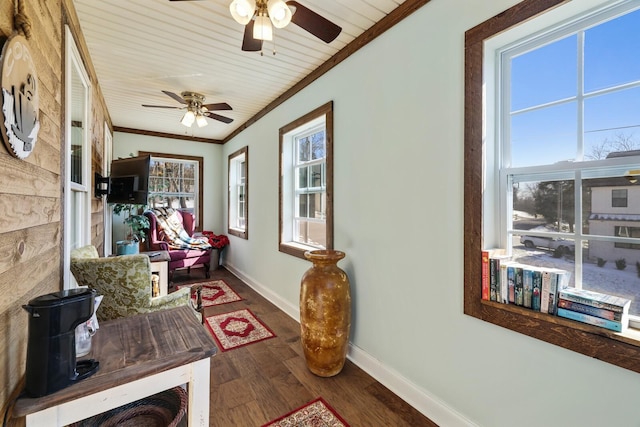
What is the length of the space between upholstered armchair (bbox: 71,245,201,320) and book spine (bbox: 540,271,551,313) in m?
1.79

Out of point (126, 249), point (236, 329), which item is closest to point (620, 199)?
point (236, 329)

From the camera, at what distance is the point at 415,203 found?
1.78 meters

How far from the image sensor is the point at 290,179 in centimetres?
342

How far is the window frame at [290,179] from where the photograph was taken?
256 cm

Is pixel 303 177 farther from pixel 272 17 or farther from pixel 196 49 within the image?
pixel 272 17

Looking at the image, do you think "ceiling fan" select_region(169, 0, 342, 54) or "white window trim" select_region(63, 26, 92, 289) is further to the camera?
"white window trim" select_region(63, 26, 92, 289)

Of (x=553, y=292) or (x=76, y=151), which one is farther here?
(x=76, y=151)

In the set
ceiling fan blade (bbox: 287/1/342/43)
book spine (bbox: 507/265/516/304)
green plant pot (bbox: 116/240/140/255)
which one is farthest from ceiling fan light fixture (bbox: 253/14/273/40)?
green plant pot (bbox: 116/240/140/255)

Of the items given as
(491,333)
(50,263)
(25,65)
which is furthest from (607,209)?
(50,263)

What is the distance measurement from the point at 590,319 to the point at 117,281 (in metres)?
2.32

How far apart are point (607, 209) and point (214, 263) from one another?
517cm

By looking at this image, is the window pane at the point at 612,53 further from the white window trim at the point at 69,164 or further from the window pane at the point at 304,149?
the white window trim at the point at 69,164

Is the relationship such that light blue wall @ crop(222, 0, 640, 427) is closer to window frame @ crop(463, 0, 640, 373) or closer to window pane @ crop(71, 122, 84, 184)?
window frame @ crop(463, 0, 640, 373)

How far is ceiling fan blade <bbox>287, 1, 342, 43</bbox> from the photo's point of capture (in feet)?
5.02
